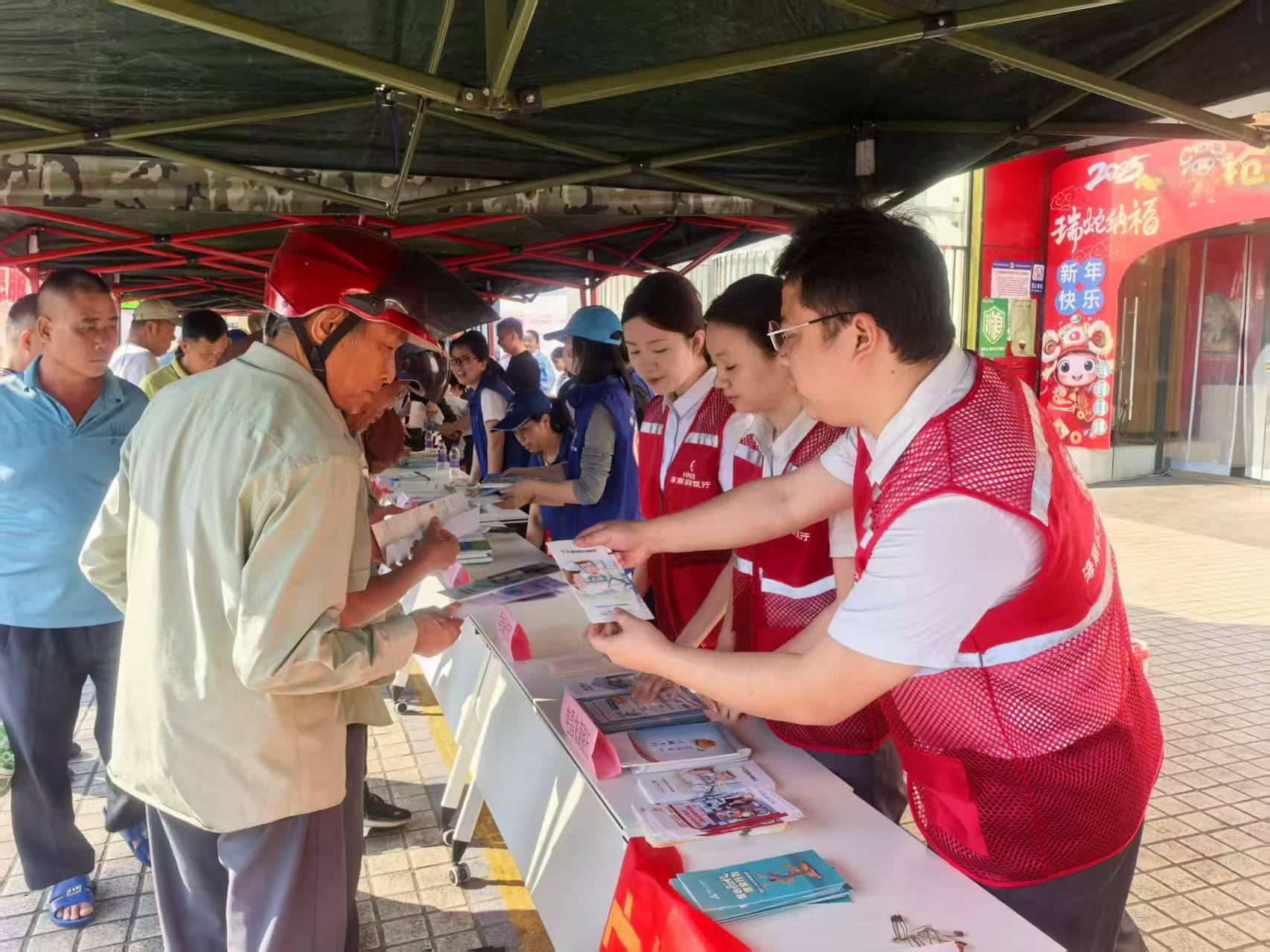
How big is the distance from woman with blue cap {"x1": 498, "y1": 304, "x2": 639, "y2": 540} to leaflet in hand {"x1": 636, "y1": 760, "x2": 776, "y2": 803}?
198cm

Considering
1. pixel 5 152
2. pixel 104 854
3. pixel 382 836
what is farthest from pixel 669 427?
pixel 104 854

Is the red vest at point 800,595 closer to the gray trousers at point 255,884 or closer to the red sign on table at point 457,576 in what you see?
the gray trousers at point 255,884

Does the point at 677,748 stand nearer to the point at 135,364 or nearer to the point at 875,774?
the point at 875,774

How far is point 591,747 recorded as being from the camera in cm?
174

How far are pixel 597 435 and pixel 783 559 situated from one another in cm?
171

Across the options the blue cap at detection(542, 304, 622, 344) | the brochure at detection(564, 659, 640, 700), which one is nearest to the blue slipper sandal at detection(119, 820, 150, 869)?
the brochure at detection(564, 659, 640, 700)

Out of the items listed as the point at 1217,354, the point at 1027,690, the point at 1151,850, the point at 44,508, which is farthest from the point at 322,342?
the point at 1217,354

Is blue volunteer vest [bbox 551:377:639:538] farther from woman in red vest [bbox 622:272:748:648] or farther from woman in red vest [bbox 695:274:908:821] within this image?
woman in red vest [bbox 695:274:908:821]

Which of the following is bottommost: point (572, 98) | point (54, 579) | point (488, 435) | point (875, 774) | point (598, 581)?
point (875, 774)

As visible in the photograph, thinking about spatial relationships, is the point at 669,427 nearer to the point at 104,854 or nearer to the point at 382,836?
the point at 382,836

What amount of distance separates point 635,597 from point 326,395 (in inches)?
27.5

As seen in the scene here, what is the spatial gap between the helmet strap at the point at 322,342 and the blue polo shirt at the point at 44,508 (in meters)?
1.73

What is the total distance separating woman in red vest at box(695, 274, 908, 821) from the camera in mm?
1920

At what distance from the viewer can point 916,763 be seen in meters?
1.48
